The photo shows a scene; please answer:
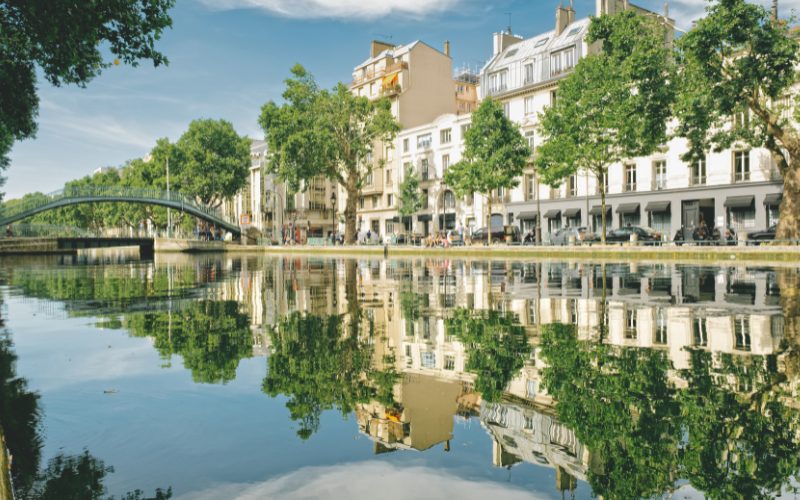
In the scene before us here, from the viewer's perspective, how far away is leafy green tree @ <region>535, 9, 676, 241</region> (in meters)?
26.8

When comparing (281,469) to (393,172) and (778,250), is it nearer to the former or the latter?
(778,250)

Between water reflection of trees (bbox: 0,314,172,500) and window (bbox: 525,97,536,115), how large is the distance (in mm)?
53334

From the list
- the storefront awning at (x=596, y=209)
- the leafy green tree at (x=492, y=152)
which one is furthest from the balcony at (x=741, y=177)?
the leafy green tree at (x=492, y=152)

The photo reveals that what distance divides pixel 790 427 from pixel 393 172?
6664 cm

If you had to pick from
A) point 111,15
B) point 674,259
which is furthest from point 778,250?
point 111,15

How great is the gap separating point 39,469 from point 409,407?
1.85 meters

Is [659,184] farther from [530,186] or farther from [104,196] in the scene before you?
[104,196]

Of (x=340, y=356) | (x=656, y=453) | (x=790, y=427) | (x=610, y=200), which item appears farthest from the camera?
(x=610, y=200)

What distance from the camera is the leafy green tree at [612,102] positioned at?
2678cm

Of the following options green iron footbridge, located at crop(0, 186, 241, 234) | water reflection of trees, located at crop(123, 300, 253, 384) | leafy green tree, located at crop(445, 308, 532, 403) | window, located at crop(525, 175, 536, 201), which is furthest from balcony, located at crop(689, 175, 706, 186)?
green iron footbridge, located at crop(0, 186, 241, 234)

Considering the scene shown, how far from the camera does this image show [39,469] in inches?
98.4

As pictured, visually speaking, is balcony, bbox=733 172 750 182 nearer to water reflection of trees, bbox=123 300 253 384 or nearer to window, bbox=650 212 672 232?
window, bbox=650 212 672 232

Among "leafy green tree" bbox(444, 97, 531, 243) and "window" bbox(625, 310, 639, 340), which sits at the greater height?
"leafy green tree" bbox(444, 97, 531, 243)

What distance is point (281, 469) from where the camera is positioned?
8.20 ft
